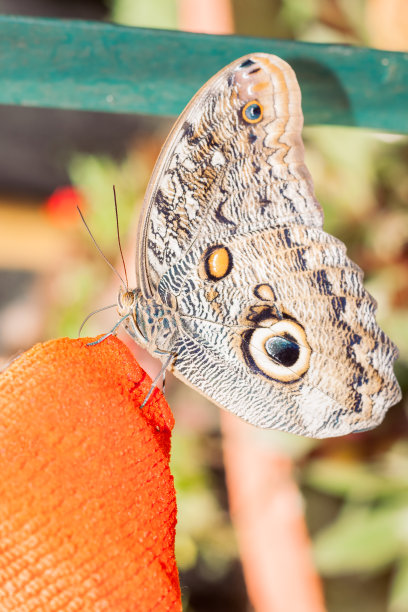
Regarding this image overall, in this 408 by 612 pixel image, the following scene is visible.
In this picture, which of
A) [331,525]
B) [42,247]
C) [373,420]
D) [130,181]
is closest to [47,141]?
[42,247]

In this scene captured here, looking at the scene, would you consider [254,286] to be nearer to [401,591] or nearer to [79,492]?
[79,492]

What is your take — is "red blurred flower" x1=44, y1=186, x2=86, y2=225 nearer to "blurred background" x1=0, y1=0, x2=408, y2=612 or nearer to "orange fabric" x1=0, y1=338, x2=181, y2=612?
"blurred background" x1=0, y1=0, x2=408, y2=612

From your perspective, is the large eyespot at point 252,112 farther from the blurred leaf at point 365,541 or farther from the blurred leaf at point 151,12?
the blurred leaf at point 151,12

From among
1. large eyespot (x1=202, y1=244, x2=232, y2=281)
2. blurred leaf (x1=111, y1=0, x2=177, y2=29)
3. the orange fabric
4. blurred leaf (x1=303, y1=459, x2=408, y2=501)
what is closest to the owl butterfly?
large eyespot (x1=202, y1=244, x2=232, y2=281)

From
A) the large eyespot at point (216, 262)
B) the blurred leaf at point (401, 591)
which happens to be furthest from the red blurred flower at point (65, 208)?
the blurred leaf at point (401, 591)

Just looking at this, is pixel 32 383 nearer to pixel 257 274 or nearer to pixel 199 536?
pixel 257 274

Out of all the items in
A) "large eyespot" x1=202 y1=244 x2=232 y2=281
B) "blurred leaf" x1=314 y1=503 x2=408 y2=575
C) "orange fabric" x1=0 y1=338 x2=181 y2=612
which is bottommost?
"blurred leaf" x1=314 y1=503 x2=408 y2=575

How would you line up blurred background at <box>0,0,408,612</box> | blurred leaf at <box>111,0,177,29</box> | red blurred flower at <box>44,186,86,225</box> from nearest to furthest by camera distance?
blurred background at <box>0,0,408,612</box>
red blurred flower at <box>44,186,86,225</box>
blurred leaf at <box>111,0,177,29</box>
